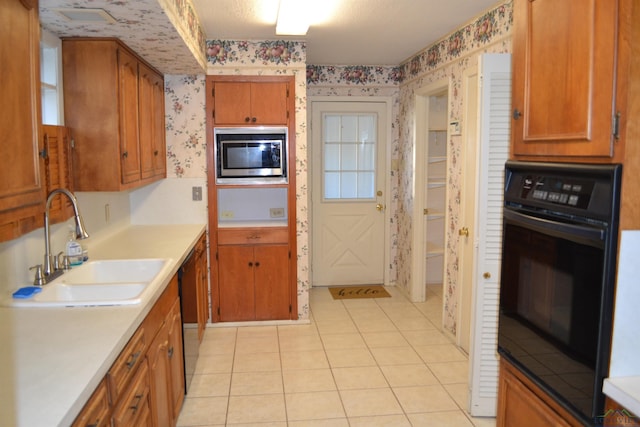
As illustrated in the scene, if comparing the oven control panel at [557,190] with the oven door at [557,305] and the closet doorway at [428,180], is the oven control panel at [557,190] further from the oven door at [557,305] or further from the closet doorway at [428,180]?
the closet doorway at [428,180]

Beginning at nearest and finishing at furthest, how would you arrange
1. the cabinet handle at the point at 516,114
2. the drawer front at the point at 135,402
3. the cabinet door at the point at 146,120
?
the drawer front at the point at 135,402, the cabinet handle at the point at 516,114, the cabinet door at the point at 146,120

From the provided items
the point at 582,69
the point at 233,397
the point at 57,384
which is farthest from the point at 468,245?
the point at 57,384

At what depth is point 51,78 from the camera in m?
2.77

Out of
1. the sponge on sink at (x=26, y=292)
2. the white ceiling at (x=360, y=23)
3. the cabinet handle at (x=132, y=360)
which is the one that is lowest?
the cabinet handle at (x=132, y=360)

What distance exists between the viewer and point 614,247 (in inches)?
53.5

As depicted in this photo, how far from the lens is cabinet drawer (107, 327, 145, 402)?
168 cm

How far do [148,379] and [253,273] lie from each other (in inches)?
91.6

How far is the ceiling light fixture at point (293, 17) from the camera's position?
3180mm

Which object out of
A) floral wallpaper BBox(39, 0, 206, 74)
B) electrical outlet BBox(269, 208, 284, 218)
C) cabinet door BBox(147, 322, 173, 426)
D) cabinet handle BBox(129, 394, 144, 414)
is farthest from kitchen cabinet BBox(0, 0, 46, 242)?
electrical outlet BBox(269, 208, 284, 218)

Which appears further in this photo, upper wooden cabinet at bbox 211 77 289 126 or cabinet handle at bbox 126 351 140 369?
upper wooden cabinet at bbox 211 77 289 126

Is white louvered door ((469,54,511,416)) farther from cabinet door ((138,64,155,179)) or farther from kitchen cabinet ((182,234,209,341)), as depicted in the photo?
cabinet door ((138,64,155,179))

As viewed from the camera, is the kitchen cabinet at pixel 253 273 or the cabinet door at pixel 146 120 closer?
the cabinet door at pixel 146 120

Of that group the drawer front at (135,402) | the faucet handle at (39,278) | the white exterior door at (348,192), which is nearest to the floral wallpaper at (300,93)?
the white exterior door at (348,192)

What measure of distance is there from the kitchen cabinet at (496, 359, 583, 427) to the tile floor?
3.20 feet
